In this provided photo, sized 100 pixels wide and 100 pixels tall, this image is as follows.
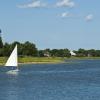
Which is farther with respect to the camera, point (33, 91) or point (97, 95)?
point (33, 91)

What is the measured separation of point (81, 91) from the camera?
251 feet

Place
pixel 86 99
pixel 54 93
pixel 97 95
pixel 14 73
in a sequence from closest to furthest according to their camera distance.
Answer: pixel 86 99
pixel 97 95
pixel 54 93
pixel 14 73

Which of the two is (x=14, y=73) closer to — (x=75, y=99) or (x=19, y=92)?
(x=19, y=92)

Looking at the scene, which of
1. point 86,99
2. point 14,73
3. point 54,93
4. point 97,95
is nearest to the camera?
point 86,99

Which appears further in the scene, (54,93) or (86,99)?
(54,93)

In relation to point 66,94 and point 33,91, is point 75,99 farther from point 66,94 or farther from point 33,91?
point 33,91

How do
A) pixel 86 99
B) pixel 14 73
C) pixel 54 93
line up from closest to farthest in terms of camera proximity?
pixel 86 99 < pixel 54 93 < pixel 14 73

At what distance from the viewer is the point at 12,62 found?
14212 cm

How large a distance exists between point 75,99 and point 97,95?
16.7 ft

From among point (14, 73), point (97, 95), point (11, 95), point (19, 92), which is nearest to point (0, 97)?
point (11, 95)

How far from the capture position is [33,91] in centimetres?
7738

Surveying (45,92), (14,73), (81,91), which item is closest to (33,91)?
(45,92)

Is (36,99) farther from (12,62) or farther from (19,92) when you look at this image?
(12,62)

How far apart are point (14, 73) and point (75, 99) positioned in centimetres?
7470
